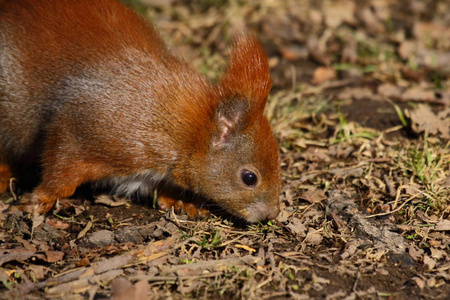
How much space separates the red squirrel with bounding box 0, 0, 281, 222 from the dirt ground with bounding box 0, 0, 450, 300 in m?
0.31

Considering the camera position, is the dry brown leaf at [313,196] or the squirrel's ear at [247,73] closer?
the squirrel's ear at [247,73]

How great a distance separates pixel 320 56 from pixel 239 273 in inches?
163

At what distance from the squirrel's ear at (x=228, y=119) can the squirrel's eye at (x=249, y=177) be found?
268 millimetres

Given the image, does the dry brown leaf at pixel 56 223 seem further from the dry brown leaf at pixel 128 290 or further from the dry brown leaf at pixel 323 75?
the dry brown leaf at pixel 323 75

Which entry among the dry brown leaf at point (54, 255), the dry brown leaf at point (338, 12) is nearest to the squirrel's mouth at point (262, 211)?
the dry brown leaf at point (54, 255)

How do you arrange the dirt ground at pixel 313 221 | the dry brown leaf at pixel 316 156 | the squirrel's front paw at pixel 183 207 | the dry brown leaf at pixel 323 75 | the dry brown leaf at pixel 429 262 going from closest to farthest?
the dirt ground at pixel 313 221, the dry brown leaf at pixel 429 262, the squirrel's front paw at pixel 183 207, the dry brown leaf at pixel 316 156, the dry brown leaf at pixel 323 75

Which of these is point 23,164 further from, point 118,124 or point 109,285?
point 109,285

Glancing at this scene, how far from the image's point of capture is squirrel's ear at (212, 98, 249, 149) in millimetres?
4324

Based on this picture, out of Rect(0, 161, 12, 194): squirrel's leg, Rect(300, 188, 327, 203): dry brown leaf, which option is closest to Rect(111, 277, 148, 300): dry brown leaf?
Rect(300, 188, 327, 203): dry brown leaf

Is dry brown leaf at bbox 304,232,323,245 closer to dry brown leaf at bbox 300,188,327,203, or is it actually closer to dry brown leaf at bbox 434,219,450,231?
dry brown leaf at bbox 300,188,327,203

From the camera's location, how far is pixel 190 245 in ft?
14.2

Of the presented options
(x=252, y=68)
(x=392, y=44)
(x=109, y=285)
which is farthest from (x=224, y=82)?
(x=392, y=44)

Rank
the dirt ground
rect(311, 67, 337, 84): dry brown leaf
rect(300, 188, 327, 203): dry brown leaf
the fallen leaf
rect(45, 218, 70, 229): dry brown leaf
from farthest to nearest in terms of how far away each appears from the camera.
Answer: rect(311, 67, 337, 84): dry brown leaf, rect(300, 188, 327, 203): dry brown leaf, rect(45, 218, 70, 229): dry brown leaf, the fallen leaf, the dirt ground

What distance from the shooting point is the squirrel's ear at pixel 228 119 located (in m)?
4.32
